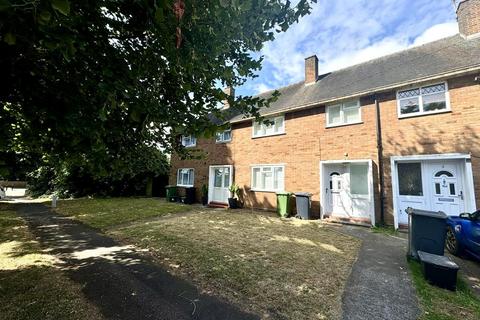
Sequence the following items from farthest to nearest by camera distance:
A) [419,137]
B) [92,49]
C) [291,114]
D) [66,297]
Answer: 1. [291,114]
2. [419,137]
3. [66,297]
4. [92,49]

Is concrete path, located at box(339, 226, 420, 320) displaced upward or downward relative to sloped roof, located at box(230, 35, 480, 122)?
downward

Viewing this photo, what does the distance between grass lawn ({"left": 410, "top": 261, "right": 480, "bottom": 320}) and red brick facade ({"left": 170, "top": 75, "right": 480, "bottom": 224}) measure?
472 centimetres

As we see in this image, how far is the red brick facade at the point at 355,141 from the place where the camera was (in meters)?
8.05

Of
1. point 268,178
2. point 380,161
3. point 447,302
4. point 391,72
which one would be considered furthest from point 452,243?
point 268,178

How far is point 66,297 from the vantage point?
12.0 ft

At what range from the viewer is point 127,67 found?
10.6ft

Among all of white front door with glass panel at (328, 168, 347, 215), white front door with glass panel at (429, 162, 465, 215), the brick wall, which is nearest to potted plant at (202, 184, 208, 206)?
white front door with glass panel at (328, 168, 347, 215)

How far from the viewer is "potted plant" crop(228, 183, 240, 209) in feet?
45.9

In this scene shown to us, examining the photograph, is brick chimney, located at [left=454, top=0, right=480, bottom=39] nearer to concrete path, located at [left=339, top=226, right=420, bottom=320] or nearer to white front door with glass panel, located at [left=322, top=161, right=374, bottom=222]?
white front door with glass panel, located at [left=322, top=161, right=374, bottom=222]

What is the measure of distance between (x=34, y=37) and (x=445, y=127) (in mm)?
11105

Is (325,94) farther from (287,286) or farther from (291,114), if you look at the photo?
(287,286)

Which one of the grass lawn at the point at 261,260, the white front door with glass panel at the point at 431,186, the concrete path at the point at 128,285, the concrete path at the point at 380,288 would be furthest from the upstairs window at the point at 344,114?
the concrete path at the point at 128,285

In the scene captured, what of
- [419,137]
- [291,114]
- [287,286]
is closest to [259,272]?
[287,286]

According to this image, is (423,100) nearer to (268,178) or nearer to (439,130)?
(439,130)
